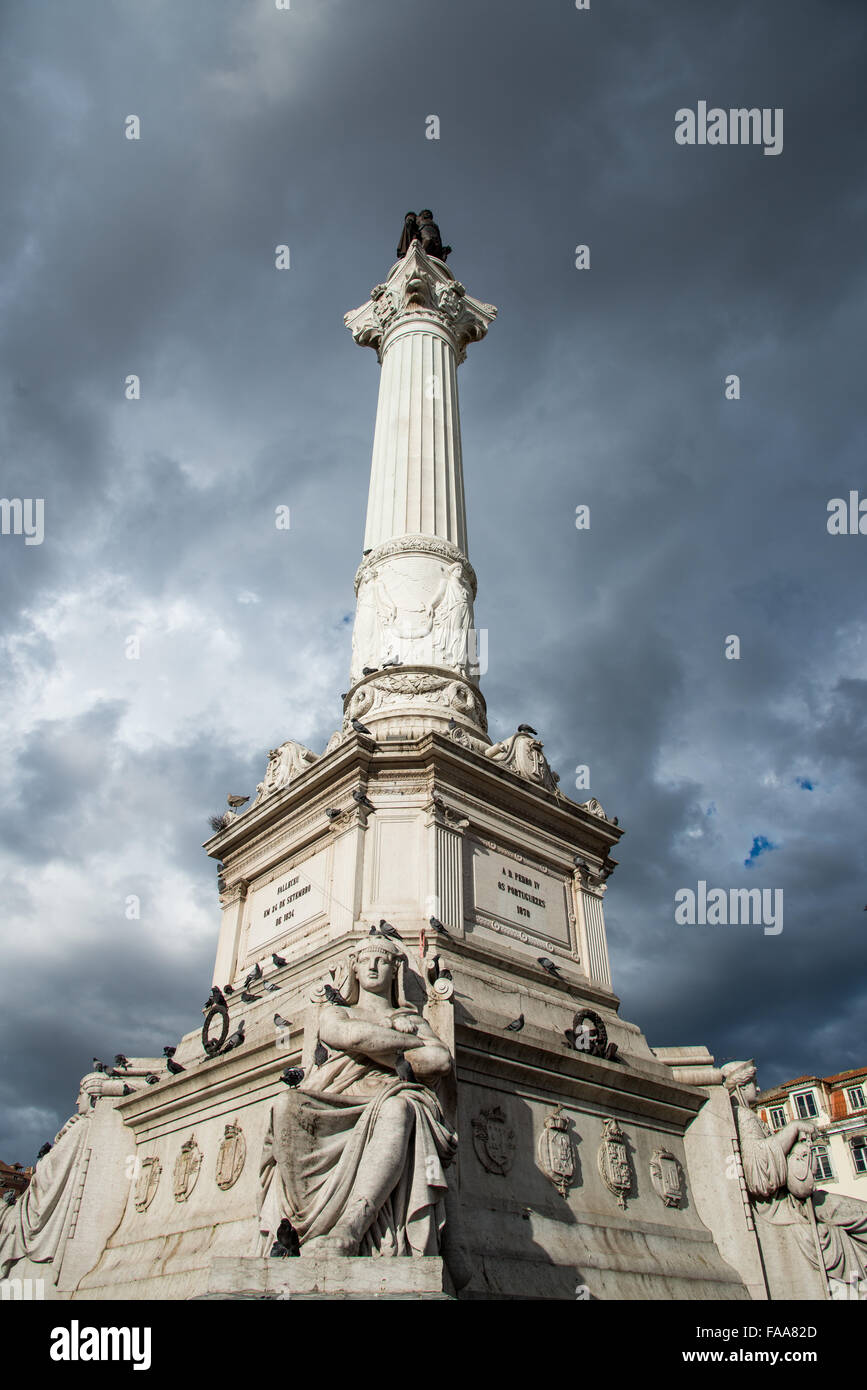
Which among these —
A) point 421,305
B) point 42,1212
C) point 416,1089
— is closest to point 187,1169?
point 42,1212

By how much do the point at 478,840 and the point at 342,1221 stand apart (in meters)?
8.00

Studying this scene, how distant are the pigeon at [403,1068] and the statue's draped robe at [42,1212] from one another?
751 cm

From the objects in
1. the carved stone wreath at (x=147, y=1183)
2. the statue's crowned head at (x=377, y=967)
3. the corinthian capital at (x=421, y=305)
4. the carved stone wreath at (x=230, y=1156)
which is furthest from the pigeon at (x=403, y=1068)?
the corinthian capital at (x=421, y=305)

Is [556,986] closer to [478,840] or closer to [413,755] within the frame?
[478,840]

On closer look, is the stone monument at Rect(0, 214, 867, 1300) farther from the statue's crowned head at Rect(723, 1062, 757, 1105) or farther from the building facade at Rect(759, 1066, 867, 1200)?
the building facade at Rect(759, 1066, 867, 1200)

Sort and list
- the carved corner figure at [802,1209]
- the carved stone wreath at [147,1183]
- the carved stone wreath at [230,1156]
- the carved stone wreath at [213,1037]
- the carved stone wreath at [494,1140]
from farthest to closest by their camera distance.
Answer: the carved stone wreath at [213,1037] → the carved stone wreath at [147,1183] → the carved corner figure at [802,1209] → the carved stone wreath at [230,1156] → the carved stone wreath at [494,1140]

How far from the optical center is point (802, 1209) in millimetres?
13109

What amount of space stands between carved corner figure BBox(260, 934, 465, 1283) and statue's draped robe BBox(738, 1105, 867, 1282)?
6016 mm

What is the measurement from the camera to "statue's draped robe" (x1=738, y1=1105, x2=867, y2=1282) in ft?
42.0

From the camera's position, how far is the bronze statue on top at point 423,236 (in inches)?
1128

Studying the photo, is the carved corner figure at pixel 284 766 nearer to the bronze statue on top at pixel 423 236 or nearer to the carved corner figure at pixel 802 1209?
the carved corner figure at pixel 802 1209

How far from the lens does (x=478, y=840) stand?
15.4m

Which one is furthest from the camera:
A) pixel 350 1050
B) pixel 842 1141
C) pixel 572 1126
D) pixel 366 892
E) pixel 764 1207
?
pixel 842 1141
